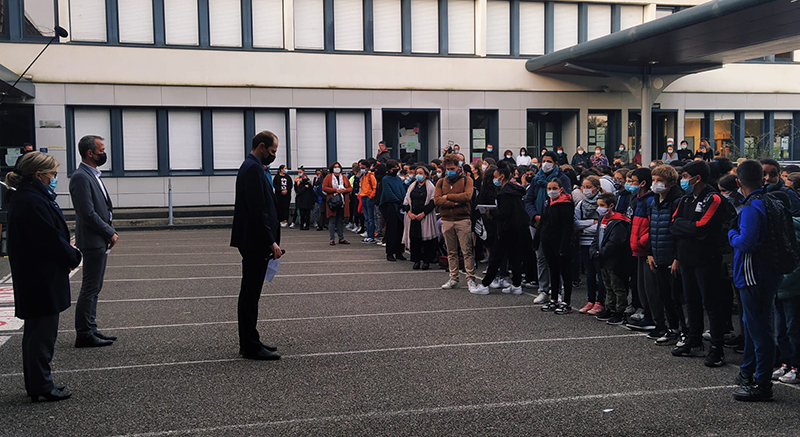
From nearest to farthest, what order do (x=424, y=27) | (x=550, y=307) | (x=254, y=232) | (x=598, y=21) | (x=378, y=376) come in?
(x=378, y=376) < (x=254, y=232) < (x=550, y=307) < (x=424, y=27) < (x=598, y=21)

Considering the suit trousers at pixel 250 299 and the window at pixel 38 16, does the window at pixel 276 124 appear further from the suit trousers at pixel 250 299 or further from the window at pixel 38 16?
the suit trousers at pixel 250 299

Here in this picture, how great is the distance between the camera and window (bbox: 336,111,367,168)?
29.0m

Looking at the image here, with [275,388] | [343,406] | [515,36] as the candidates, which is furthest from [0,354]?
[515,36]

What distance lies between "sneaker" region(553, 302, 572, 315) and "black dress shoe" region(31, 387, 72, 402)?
19.8ft

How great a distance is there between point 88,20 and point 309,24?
752cm

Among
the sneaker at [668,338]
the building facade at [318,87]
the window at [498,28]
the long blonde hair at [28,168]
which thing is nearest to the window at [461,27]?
the building facade at [318,87]

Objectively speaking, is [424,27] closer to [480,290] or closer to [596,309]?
[480,290]

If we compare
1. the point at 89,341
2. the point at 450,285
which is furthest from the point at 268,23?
the point at 89,341

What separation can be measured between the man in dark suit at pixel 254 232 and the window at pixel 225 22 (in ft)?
68.9

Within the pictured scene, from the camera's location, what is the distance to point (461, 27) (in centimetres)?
2972

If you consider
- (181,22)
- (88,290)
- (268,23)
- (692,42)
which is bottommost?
(88,290)

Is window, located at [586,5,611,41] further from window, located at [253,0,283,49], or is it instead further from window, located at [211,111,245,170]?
window, located at [211,111,245,170]

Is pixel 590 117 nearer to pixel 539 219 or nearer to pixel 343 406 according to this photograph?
pixel 539 219

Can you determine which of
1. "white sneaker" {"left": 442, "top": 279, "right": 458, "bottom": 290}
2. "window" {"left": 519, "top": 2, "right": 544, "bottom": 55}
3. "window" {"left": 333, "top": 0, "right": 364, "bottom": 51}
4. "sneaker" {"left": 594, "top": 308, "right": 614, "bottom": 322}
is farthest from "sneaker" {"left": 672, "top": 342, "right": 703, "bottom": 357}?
"window" {"left": 519, "top": 2, "right": 544, "bottom": 55}
